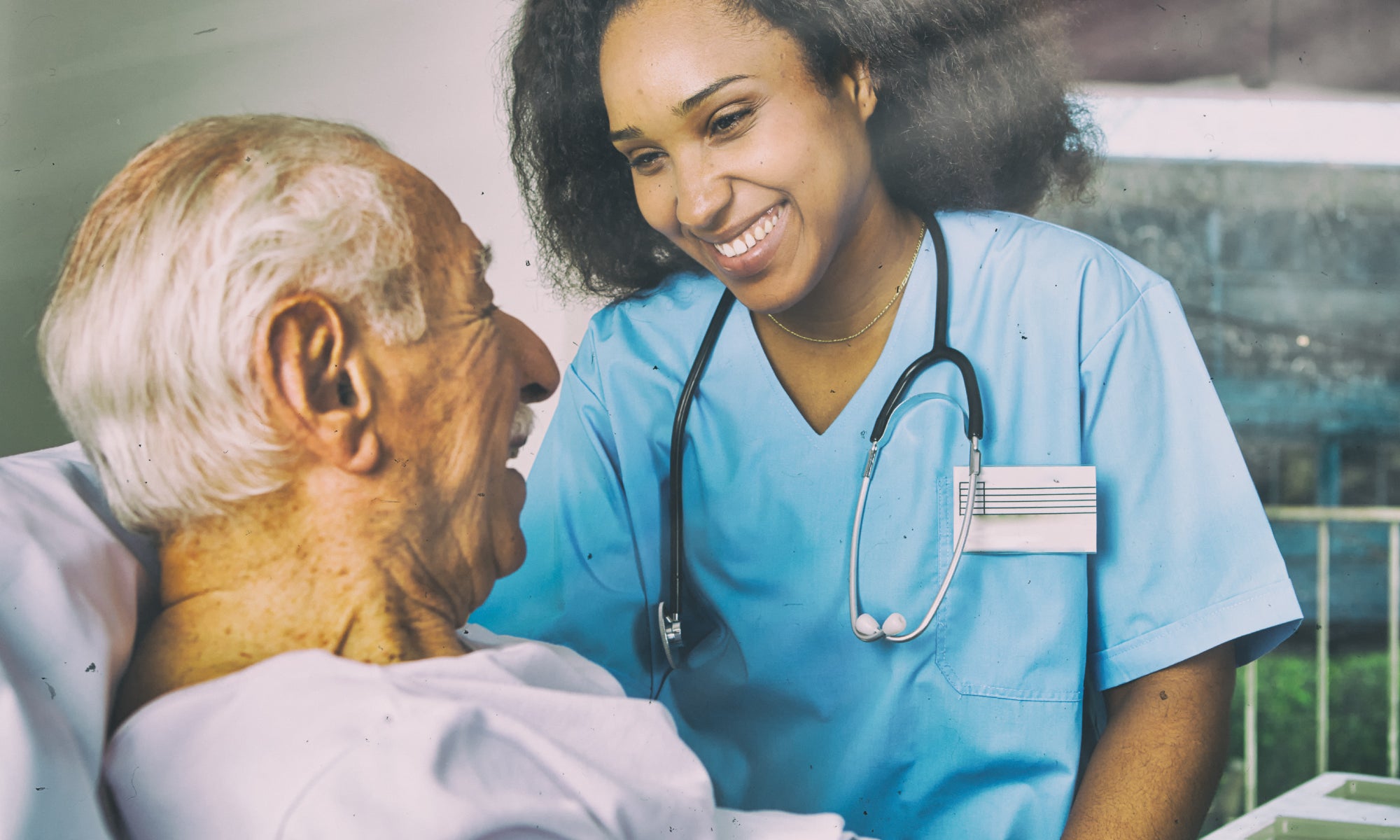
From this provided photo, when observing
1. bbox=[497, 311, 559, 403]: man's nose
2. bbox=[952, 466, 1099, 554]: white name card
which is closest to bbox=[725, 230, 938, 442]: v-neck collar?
bbox=[952, 466, 1099, 554]: white name card

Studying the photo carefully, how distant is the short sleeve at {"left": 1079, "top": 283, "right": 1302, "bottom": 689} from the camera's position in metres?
0.78

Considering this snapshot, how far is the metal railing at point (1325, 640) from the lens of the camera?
89 centimetres

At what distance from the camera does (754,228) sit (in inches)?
30.2

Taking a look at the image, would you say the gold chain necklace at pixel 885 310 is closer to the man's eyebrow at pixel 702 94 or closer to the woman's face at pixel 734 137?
the woman's face at pixel 734 137

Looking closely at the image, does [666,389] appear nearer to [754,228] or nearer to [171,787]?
[754,228]

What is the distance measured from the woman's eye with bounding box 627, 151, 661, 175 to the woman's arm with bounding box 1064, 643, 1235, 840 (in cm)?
58

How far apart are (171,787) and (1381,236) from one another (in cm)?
109

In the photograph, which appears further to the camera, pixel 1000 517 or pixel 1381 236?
pixel 1381 236

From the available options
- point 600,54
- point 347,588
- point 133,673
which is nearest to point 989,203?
point 600,54

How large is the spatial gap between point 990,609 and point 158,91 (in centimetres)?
74

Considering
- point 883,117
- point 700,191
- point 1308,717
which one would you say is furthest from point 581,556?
point 1308,717

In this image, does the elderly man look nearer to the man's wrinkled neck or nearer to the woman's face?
the man's wrinkled neck

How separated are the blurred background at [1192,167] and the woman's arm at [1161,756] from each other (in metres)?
0.14

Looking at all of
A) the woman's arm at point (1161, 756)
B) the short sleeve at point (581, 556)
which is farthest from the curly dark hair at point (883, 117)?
the woman's arm at point (1161, 756)
